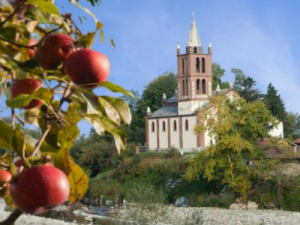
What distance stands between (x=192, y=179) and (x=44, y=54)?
18.5 meters

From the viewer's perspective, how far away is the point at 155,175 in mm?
21484

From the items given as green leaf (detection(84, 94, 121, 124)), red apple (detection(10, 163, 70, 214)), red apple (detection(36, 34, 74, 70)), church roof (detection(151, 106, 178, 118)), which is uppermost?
church roof (detection(151, 106, 178, 118))

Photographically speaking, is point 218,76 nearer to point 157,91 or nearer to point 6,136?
point 157,91

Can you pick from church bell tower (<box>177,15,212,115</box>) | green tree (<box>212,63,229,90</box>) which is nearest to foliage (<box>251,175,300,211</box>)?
church bell tower (<box>177,15,212,115</box>)

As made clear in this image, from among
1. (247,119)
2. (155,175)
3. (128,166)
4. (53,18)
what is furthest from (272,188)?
(53,18)

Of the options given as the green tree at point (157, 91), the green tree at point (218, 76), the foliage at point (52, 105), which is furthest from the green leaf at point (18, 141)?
the green tree at point (218, 76)

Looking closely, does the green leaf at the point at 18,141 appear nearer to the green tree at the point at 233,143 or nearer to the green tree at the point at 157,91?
the green tree at the point at 233,143

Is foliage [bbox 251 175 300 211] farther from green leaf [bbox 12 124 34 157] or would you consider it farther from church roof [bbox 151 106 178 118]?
green leaf [bbox 12 124 34 157]

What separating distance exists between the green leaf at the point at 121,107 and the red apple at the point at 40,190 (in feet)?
0.42

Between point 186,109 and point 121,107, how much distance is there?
30586mm

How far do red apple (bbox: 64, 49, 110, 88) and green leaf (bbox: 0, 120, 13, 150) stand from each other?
105 millimetres

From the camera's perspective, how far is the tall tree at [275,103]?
102 feet

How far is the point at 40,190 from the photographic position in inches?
19.4

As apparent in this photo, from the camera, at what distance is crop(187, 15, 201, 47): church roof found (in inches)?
1347
